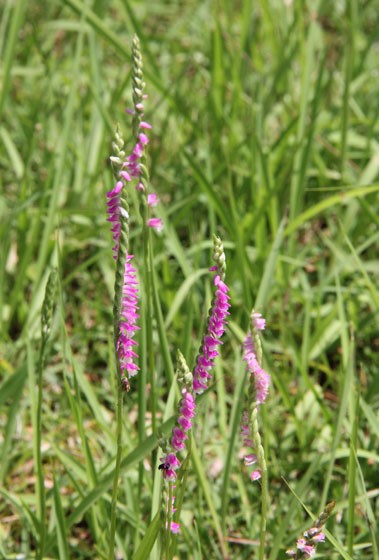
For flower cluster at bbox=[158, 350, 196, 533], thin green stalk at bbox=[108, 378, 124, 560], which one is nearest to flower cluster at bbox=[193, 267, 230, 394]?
flower cluster at bbox=[158, 350, 196, 533]

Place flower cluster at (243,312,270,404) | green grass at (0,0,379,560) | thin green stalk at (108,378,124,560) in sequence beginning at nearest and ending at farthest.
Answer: flower cluster at (243,312,270,404)
thin green stalk at (108,378,124,560)
green grass at (0,0,379,560)

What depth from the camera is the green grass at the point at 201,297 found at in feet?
7.41

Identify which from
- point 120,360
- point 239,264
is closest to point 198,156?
point 239,264

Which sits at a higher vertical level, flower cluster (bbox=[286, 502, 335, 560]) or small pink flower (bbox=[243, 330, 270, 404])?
small pink flower (bbox=[243, 330, 270, 404])

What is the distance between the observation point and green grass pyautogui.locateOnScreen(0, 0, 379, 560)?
2260 mm

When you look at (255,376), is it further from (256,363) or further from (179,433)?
(179,433)

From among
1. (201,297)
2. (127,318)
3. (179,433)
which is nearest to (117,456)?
A: (179,433)

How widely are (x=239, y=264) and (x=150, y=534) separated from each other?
1365 millimetres

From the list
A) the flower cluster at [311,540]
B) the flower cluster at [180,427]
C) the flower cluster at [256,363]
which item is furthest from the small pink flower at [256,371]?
the flower cluster at [311,540]

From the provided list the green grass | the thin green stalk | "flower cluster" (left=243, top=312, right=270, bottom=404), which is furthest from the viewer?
the green grass

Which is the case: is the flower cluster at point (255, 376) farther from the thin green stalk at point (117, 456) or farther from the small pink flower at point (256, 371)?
the thin green stalk at point (117, 456)

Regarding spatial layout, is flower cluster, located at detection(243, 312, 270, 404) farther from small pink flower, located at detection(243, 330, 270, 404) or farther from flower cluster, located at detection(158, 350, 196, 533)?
flower cluster, located at detection(158, 350, 196, 533)

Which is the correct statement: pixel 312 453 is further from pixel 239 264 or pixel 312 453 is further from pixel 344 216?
pixel 344 216

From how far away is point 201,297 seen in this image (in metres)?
3.22
